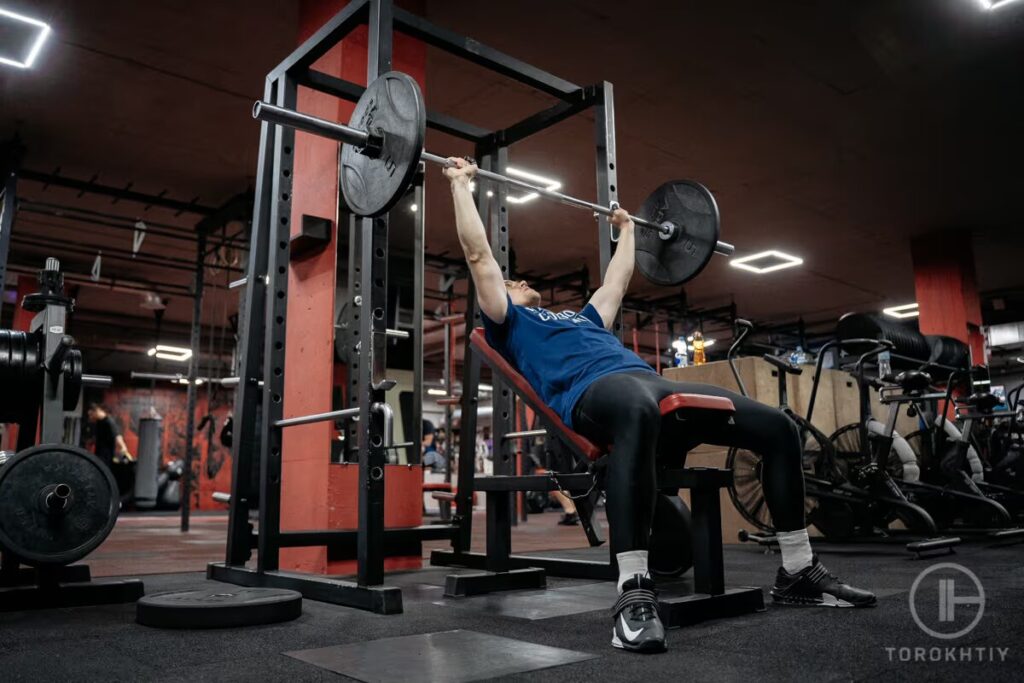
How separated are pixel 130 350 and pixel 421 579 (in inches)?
449

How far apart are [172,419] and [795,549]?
15.1 metres

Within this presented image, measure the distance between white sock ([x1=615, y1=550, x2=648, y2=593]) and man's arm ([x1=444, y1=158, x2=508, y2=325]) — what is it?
2.47ft

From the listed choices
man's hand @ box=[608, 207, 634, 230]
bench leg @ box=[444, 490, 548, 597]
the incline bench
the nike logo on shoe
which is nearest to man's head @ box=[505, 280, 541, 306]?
the incline bench

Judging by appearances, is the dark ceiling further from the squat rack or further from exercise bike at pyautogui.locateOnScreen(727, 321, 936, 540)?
exercise bike at pyautogui.locateOnScreen(727, 321, 936, 540)

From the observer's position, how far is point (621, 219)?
8.25ft

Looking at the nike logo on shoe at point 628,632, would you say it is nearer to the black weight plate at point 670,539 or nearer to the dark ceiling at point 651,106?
the black weight plate at point 670,539

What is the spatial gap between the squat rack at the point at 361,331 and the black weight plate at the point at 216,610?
208 mm

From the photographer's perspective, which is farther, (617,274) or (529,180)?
(529,180)

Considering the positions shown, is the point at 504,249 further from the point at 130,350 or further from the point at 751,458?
the point at 130,350

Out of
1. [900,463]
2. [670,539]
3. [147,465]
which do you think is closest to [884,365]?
[900,463]

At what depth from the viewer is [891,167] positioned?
6211 mm

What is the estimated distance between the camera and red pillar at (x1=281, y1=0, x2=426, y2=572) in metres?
3.09

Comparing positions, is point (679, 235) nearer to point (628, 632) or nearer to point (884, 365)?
point (628, 632)

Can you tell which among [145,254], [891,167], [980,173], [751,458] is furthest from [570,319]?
[145,254]
